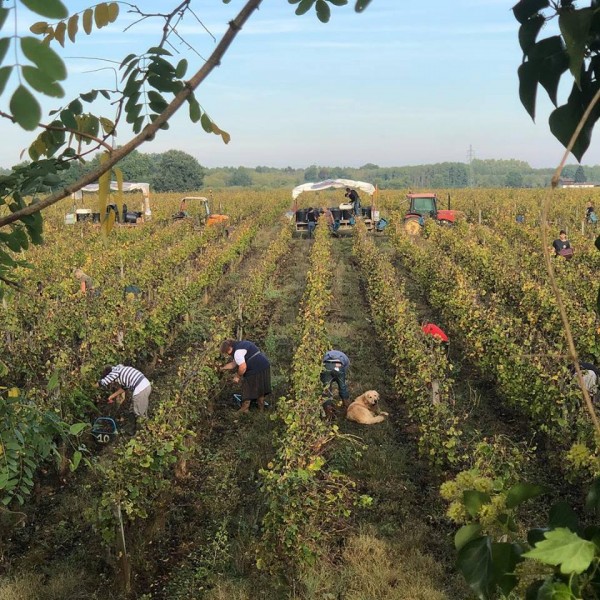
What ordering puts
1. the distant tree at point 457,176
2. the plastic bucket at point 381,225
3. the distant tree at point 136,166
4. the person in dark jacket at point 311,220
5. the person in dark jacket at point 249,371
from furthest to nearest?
the distant tree at point 457,176 < the person in dark jacket at point 311,220 < the plastic bucket at point 381,225 < the person in dark jacket at point 249,371 < the distant tree at point 136,166

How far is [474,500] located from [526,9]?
2.31ft

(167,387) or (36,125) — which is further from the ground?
(36,125)

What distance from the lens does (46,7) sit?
2.28 ft

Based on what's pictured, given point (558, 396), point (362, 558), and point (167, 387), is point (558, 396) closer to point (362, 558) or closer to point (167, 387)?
point (362, 558)

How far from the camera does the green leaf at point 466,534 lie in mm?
839

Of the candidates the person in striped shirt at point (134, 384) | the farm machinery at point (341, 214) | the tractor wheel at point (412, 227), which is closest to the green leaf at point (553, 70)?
the person in striped shirt at point (134, 384)

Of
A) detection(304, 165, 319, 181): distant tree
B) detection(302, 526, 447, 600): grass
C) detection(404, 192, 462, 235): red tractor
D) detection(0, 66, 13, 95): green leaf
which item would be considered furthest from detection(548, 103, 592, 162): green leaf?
detection(304, 165, 319, 181): distant tree

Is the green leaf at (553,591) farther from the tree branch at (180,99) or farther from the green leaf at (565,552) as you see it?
the tree branch at (180,99)

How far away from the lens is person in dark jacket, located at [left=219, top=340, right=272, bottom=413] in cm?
748

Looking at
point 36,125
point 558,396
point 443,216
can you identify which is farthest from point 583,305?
point 443,216

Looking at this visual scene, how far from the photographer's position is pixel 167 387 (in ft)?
27.2

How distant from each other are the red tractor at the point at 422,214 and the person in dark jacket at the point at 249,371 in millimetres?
13388

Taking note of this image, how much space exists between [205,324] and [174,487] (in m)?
5.43

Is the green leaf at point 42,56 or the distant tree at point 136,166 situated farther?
the distant tree at point 136,166
